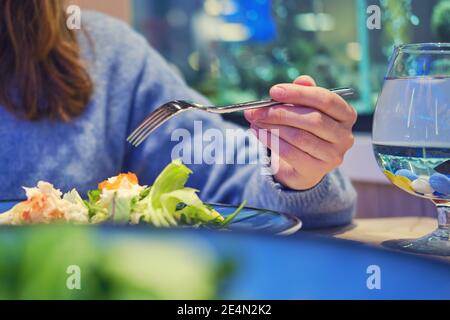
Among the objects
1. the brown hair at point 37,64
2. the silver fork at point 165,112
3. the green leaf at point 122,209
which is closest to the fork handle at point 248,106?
the silver fork at point 165,112

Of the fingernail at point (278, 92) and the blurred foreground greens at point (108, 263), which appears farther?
the fingernail at point (278, 92)

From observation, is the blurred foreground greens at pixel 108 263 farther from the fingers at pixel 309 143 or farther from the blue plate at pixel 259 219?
the fingers at pixel 309 143

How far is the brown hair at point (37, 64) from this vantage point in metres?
1.16

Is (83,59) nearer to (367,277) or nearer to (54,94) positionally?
(54,94)

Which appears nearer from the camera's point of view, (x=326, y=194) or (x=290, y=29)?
(x=326, y=194)

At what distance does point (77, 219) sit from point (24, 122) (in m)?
0.64

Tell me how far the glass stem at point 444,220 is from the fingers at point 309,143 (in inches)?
5.4

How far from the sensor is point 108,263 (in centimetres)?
21

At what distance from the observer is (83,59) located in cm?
128

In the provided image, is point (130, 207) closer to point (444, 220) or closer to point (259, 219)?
point (259, 219)

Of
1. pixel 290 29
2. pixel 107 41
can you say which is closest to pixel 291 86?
pixel 107 41

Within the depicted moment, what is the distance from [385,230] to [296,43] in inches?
90.3

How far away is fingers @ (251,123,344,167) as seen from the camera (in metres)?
0.69

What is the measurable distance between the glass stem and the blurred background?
1.41 meters
